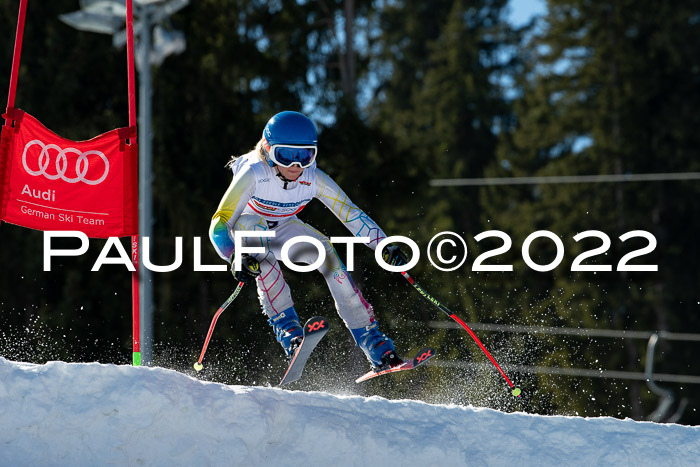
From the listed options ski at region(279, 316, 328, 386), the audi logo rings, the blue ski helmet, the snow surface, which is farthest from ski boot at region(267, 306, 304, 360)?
the audi logo rings

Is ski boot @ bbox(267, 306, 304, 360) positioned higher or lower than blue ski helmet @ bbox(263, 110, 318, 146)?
lower

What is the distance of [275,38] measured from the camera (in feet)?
60.7

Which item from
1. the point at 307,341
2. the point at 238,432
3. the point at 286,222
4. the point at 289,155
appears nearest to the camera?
the point at 238,432

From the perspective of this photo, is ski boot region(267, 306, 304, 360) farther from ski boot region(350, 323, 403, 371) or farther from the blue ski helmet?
the blue ski helmet

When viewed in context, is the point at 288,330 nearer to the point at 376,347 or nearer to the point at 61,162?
the point at 376,347

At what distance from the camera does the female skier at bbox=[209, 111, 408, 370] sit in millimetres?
5758

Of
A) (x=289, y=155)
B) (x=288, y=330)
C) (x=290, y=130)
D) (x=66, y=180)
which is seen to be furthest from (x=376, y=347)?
(x=66, y=180)

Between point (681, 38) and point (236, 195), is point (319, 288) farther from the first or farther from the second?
point (681, 38)

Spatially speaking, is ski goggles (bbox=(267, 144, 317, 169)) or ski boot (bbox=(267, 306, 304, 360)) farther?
ski boot (bbox=(267, 306, 304, 360))

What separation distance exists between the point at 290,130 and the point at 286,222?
0.69 metres

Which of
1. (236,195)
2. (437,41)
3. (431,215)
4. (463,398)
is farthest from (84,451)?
(437,41)

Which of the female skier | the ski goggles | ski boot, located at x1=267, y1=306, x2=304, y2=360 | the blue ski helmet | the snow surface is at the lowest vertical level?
the snow surface

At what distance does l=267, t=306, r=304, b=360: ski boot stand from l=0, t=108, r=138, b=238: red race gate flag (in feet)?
3.85

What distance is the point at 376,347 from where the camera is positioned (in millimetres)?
6156
